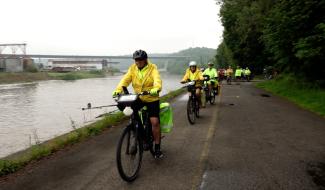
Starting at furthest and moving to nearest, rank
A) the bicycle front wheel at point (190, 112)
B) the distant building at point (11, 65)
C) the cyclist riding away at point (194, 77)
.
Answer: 1. the distant building at point (11, 65)
2. the cyclist riding away at point (194, 77)
3. the bicycle front wheel at point (190, 112)

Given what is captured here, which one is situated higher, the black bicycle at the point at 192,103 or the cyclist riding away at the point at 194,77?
the cyclist riding away at the point at 194,77

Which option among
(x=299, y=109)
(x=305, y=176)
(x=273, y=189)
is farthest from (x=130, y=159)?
(x=299, y=109)

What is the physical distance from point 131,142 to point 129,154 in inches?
7.7

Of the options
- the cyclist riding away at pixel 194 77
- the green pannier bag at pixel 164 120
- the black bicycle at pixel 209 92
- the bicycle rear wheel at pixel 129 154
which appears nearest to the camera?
the bicycle rear wheel at pixel 129 154

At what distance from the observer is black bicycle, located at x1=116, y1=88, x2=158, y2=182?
212 inches

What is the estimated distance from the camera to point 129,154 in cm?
564

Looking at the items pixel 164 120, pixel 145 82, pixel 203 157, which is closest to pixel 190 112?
pixel 203 157

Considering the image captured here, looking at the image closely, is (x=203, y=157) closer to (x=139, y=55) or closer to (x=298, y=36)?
(x=139, y=55)

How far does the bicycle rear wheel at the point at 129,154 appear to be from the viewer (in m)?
5.34

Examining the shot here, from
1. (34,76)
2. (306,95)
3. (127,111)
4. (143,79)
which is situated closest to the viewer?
(127,111)

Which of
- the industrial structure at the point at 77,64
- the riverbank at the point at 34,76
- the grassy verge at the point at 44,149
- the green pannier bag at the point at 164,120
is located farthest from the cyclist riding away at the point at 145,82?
the riverbank at the point at 34,76

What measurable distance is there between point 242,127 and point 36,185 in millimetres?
6321

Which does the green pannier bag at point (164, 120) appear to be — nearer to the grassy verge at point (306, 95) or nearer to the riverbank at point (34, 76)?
the grassy verge at point (306, 95)

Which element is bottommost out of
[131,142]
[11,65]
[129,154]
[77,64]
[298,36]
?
[11,65]
